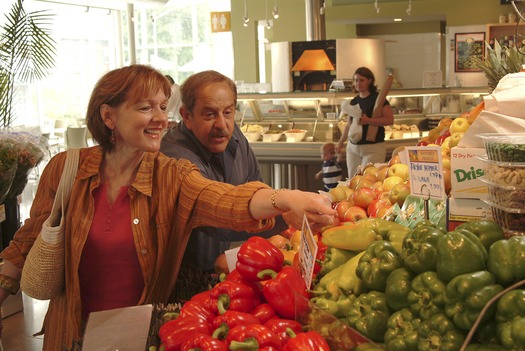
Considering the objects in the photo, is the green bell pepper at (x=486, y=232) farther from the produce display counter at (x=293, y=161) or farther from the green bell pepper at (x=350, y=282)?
the produce display counter at (x=293, y=161)

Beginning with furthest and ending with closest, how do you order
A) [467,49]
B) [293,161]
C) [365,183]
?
[467,49] < [293,161] < [365,183]

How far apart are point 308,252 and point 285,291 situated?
0.53 ft

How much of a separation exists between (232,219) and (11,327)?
3689 mm

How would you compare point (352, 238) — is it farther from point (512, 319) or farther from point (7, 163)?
point (7, 163)

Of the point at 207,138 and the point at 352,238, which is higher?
the point at 207,138

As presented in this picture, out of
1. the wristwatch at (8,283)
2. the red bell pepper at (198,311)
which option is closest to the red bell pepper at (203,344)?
the red bell pepper at (198,311)

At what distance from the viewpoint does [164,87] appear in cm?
261

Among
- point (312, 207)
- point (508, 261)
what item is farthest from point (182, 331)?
point (508, 261)

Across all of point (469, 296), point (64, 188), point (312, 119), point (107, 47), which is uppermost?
point (107, 47)

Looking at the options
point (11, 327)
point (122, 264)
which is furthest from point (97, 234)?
point (11, 327)

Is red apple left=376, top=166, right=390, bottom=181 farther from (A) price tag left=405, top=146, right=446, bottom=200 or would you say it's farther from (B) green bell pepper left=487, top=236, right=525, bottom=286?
(B) green bell pepper left=487, top=236, right=525, bottom=286

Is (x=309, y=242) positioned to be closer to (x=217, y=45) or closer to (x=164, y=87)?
(x=164, y=87)

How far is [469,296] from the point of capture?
138 cm

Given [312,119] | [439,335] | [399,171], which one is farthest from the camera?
[312,119]
